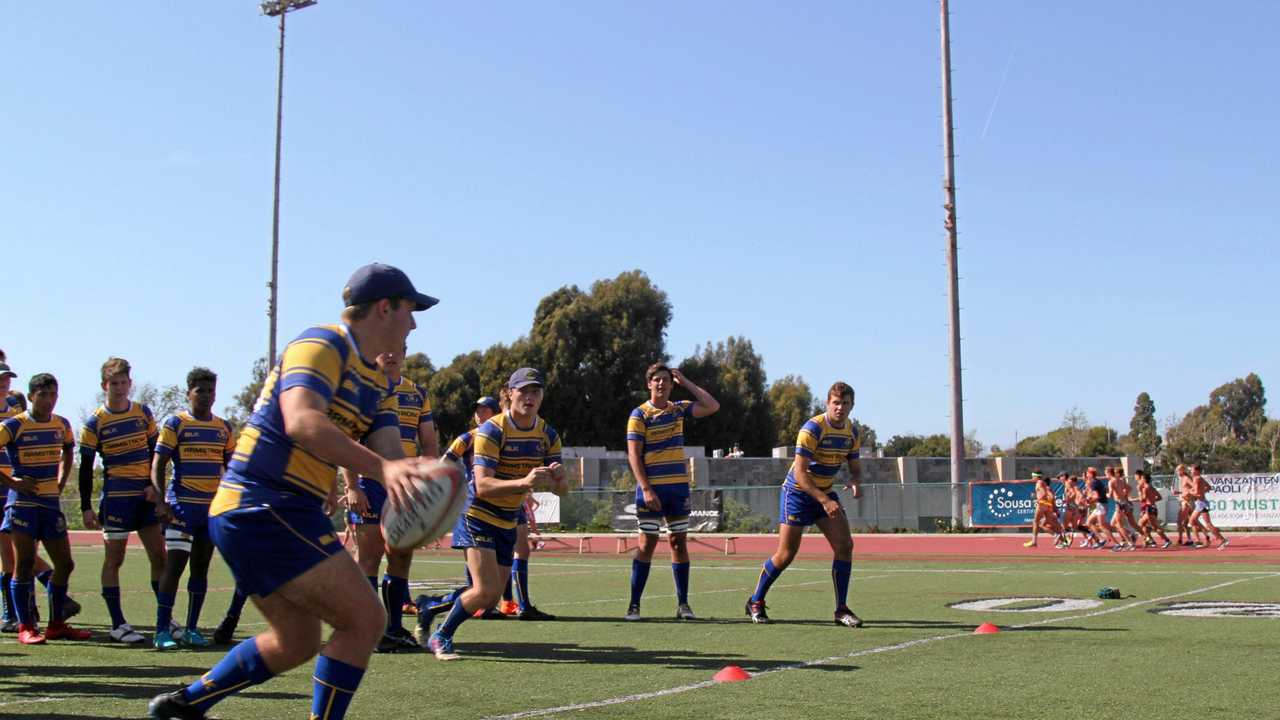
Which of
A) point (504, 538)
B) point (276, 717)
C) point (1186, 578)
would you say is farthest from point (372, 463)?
point (1186, 578)

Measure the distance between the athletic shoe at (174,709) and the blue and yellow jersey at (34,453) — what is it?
632cm

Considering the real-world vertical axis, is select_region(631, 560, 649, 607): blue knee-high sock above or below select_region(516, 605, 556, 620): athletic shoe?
above

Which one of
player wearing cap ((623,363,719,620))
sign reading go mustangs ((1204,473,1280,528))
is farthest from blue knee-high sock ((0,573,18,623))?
sign reading go mustangs ((1204,473,1280,528))

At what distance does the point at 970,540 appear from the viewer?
3200 centimetres

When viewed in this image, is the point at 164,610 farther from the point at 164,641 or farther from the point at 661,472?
the point at 661,472

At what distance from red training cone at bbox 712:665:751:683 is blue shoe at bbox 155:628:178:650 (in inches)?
180

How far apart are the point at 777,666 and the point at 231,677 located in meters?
4.31

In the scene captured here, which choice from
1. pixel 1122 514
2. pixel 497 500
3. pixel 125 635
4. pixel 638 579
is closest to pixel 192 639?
pixel 125 635

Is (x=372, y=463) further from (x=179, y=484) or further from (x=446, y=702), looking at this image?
(x=179, y=484)

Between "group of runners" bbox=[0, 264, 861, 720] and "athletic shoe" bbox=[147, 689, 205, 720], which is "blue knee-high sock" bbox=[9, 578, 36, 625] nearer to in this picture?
"group of runners" bbox=[0, 264, 861, 720]

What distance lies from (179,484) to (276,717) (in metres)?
4.17

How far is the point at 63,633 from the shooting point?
10414 mm

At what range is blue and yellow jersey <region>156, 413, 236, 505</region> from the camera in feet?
32.7

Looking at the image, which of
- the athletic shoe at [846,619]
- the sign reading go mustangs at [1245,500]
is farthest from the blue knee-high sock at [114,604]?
the sign reading go mustangs at [1245,500]
